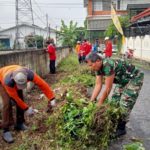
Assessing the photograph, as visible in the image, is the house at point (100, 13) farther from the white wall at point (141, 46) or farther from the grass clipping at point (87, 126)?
the grass clipping at point (87, 126)

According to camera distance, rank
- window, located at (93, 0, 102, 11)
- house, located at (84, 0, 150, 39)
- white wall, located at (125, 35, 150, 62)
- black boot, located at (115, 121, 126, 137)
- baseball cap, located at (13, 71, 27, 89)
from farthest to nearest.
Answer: window, located at (93, 0, 102, 11), house, located at (84, 0, 150, 39), white wall, located at (125, 35, 150, 62), black boot, located at (115, 121, 126, 137), baseball cap, located at (13, 71, 27, 89)

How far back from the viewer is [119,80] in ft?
22.1

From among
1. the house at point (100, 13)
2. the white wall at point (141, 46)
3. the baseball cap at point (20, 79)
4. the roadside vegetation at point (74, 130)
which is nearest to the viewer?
the baseball cap at point (20, 79)

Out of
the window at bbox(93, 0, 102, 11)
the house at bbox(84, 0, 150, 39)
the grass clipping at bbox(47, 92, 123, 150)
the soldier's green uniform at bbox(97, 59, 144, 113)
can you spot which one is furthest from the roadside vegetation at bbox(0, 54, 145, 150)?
the window at bbox(93, 0, 102, 11)

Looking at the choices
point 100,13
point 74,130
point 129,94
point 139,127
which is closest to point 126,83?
point 129,94

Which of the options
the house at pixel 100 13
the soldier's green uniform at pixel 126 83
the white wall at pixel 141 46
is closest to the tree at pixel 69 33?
the house at pixel 100 13

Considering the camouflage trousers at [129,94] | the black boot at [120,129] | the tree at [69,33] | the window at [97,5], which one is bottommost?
the black boot at [120,129]

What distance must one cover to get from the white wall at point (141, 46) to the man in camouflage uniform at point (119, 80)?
712 inches

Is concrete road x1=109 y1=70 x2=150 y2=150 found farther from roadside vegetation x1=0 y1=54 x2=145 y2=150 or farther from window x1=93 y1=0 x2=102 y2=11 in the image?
window x1=93 y1=0 x2=102 y2=11

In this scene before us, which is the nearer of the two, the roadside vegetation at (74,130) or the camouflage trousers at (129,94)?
the roadside vegetation at (74,130)

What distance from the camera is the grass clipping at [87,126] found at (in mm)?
5629

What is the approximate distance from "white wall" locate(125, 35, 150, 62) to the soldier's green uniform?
711 inches

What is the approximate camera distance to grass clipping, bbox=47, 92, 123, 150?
563cm

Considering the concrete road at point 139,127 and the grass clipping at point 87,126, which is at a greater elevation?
the grass clipping at point 87,126
